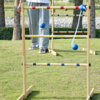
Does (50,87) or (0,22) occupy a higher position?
(0,22)

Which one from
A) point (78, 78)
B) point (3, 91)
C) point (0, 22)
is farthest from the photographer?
point (0, 22)

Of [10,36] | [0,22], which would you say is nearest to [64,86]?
[10,36]

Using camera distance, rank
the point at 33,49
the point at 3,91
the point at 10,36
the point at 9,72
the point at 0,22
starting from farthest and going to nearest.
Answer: the point at 0,22, the point at 10,36, the point at 33,49, the point at 9,72, the point at 3,91

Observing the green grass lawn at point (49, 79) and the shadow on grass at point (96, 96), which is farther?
the green grass lawn at point (49, 79)

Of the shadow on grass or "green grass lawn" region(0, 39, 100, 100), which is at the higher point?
"green grass lawn" region(0, 39, 100, 100)

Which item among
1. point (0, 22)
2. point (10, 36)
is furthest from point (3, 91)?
point (0, 22)

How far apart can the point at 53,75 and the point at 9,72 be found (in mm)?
868

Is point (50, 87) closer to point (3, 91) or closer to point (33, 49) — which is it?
point (3, 91)

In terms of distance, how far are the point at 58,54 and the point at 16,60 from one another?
122 centimetres

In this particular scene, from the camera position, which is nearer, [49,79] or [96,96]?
[96,96]

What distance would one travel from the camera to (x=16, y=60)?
237 inches

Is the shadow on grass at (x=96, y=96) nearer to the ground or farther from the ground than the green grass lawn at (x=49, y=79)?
nearer to the ground

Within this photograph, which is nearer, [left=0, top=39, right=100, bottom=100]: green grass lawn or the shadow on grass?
the shadow on grass

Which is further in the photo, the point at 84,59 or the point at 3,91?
the point at 84,59
